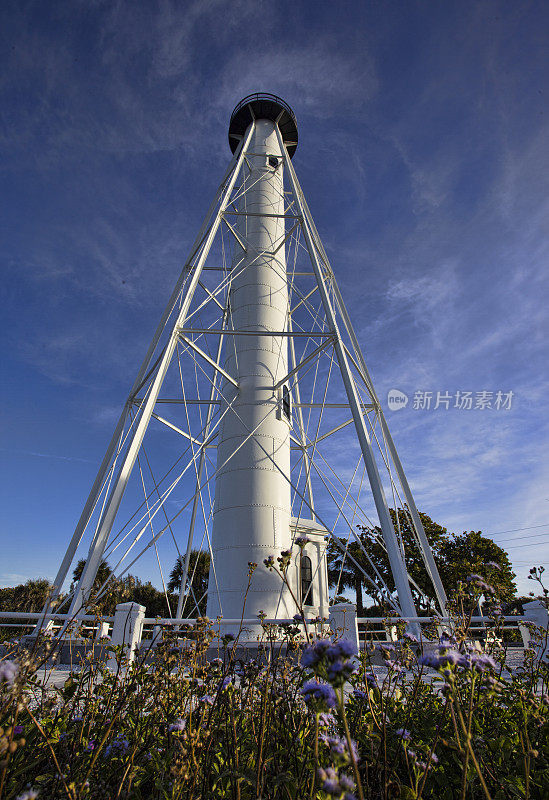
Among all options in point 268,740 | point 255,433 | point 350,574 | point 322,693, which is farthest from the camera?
point 350,574

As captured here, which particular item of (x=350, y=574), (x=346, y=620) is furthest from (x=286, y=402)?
(x=350, y=574)

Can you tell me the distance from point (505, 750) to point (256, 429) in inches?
334

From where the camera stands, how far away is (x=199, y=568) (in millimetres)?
31281

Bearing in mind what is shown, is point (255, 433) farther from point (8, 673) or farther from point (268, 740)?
point (8, 673)

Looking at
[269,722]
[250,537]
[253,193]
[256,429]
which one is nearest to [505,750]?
[269,722]

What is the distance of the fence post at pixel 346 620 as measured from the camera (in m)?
6.68

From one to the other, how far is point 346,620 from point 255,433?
5027mm

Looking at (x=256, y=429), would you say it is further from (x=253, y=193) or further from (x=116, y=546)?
(x=253, y=193)

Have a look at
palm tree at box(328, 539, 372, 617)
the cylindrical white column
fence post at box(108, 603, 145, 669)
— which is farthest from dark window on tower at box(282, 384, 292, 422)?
palm tree at box(328, 539, 372, 617)

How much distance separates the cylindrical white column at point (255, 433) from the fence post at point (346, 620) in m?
2.48

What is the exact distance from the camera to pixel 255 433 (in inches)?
424

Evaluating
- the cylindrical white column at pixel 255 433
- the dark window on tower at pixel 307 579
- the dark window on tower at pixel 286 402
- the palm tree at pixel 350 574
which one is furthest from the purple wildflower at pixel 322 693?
the palm tree at pixel 350 574

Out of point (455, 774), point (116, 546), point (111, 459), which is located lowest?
point (455, 774)

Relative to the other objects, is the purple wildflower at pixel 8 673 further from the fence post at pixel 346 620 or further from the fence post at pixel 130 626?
the fence post at pixel 346 620
